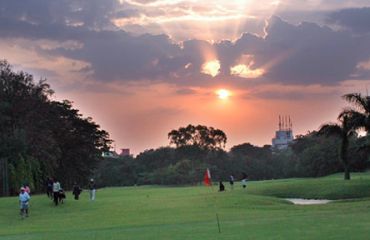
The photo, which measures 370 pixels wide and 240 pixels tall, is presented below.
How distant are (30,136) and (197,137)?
3555 inches

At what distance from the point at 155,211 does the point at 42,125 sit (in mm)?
44609

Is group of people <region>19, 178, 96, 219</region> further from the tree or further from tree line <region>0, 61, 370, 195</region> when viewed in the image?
the tree

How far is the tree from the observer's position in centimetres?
16100

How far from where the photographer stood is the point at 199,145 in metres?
160

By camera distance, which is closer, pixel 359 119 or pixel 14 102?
pixel 359 119

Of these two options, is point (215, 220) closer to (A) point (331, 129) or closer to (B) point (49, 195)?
(B) point (49, 195)

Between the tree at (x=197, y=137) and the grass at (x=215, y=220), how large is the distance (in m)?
103

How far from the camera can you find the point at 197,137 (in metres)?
162

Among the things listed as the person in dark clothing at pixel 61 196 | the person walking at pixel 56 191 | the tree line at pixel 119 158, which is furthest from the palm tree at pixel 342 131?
the person walking at pixel 56 191

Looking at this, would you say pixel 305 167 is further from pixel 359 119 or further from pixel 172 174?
pixel 359 119

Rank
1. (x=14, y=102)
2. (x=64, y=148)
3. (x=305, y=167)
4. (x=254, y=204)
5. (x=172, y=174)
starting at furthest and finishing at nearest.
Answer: (x=172, y=174) < (x=305, y=167) < (x=64, y=148) < (x=14, y=102) < (x=254, y=204)

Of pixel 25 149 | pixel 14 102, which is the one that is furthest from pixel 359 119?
pixel 14 102

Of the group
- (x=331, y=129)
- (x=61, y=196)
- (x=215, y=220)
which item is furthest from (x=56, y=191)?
(x=331, y=129)

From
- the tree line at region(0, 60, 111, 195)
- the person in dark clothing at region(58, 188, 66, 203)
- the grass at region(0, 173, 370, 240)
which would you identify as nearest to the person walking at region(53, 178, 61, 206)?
the person in dark clothing at region(58, 188, 66, 203)
